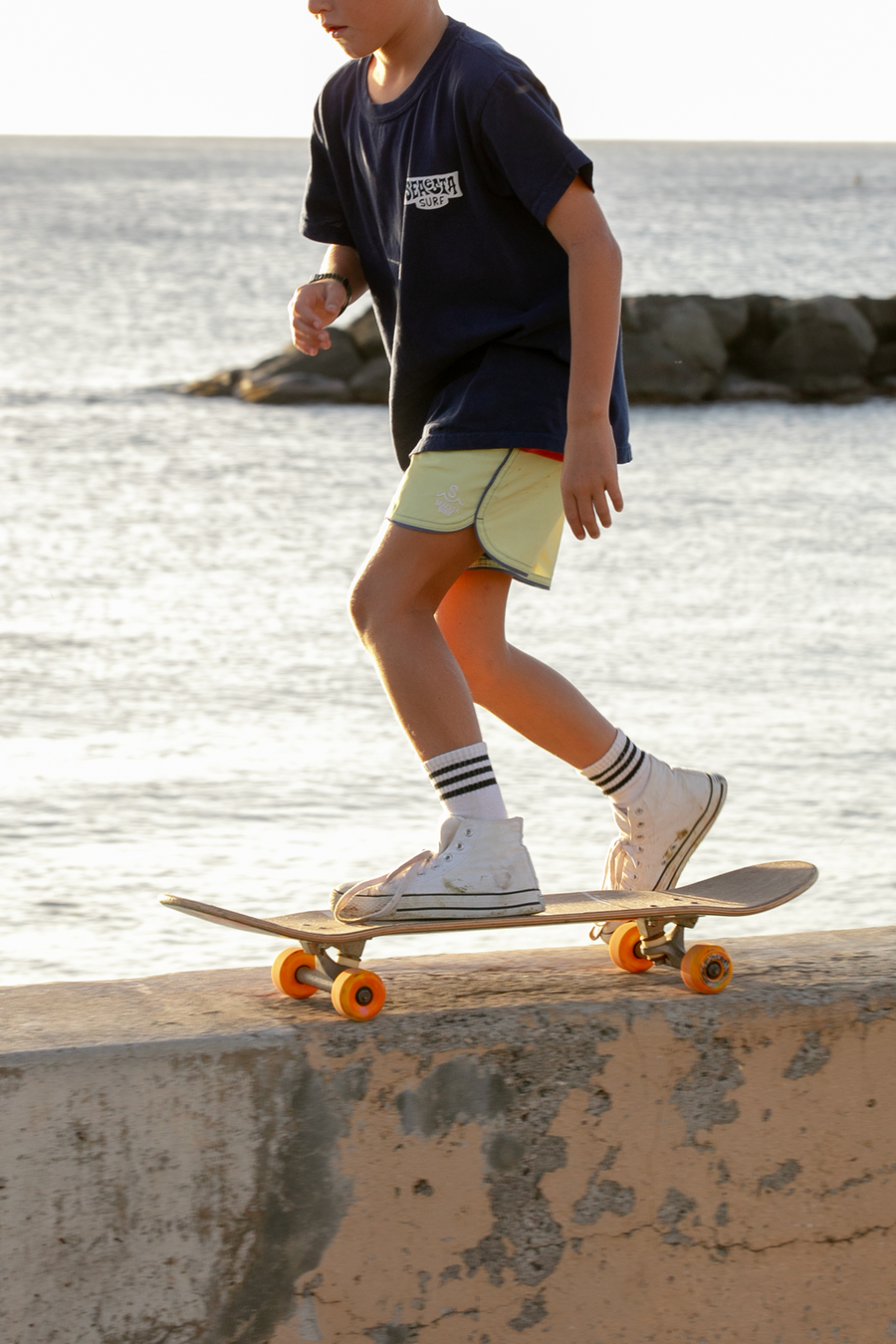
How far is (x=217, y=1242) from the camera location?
180 centimetres

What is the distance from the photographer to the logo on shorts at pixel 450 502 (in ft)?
7.22

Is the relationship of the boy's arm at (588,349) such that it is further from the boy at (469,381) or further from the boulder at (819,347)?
the boulder at (819,347)

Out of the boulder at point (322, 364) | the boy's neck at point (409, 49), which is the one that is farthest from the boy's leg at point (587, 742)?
the boulder at point (322, 364)

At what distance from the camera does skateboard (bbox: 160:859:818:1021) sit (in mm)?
1966

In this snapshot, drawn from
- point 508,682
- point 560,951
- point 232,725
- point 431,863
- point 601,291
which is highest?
point 601,291

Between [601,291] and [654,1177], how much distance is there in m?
1.15

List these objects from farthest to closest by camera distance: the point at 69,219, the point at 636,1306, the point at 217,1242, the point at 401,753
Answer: the point at 69,219
the point at 401,753
the point at 636,1306
the point at 217,1242

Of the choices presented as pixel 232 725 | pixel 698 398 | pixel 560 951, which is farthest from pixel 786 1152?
pixel 698 398

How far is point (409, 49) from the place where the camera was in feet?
7.41

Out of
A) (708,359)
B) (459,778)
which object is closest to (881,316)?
(708,359)

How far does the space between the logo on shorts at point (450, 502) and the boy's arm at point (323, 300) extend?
0.37 m

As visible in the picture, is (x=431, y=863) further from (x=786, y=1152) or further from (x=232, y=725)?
(x=232, y=725)

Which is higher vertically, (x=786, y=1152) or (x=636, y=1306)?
(x=786, y=1152)

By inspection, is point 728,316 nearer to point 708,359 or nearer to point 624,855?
point 708,359
